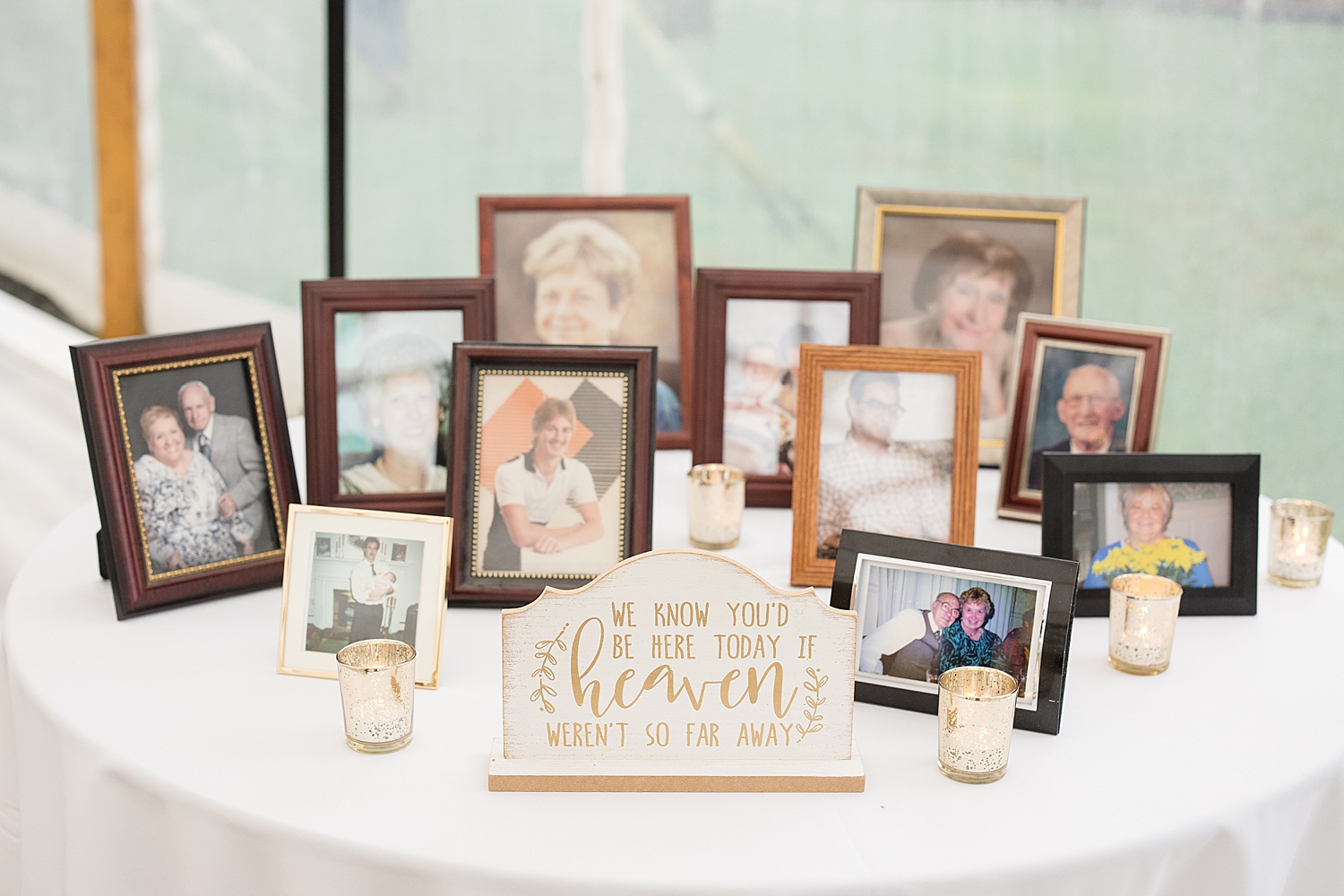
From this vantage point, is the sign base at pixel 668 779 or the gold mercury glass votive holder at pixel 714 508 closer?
the sign base at pixel 668 779

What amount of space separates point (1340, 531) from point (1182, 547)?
5.59ft

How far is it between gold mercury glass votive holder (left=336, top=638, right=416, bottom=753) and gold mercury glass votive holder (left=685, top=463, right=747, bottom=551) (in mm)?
548

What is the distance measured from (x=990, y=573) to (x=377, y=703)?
0.56 metres

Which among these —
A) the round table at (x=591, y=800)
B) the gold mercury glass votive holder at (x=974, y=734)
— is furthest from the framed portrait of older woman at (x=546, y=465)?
the gold mercury glass votive holder at (x=974, y=734)

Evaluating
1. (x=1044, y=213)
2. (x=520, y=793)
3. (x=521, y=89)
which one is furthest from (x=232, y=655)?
(x=521, y=89)

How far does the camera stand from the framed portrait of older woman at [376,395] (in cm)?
144

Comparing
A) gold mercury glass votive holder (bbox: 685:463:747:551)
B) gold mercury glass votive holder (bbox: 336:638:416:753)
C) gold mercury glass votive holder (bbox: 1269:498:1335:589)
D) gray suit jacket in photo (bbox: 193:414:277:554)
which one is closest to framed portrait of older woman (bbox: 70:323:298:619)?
gray suit jacket in photo (bbox: 193:414:277:554)

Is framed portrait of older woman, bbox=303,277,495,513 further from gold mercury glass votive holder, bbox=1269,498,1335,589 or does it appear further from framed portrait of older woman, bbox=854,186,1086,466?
gold mercury glass votive holder, bbox=1269,498,1335,589

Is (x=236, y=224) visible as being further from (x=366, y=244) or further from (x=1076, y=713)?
(x=1076, y=713)

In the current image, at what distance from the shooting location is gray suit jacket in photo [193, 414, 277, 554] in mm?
1311

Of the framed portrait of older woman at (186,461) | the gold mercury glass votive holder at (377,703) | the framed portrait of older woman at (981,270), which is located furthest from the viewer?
the framed portrait of older woman at (981,270)

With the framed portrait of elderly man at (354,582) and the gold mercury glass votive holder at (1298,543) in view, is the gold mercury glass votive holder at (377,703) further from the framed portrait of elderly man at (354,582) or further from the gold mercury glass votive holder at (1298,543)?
the gold mercury glass votive holder at (1298,543)

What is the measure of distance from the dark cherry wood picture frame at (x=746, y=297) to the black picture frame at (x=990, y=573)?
528mm

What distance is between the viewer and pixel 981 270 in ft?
5.82
